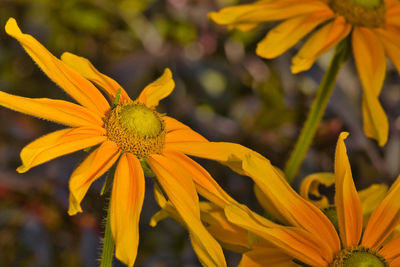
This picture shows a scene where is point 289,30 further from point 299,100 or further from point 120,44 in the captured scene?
point 120,44

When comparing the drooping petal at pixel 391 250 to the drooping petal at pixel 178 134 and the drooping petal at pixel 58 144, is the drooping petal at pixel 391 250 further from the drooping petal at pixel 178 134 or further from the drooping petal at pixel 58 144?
the drooping petal at pixel 58 144

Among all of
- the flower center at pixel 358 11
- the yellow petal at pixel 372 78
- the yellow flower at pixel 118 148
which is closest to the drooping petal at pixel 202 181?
the yellow flower at pixel 118 148

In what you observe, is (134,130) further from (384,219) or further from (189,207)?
(384,219)

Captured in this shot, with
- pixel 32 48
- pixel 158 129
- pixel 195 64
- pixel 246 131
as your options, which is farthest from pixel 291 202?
pixel 195 64

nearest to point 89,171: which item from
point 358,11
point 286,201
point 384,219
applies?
point 286,201

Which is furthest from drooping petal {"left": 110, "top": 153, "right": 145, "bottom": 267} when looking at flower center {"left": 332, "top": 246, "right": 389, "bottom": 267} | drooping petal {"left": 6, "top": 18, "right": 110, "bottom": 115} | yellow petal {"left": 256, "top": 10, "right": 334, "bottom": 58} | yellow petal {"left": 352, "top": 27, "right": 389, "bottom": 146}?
yellow petal {"left": 352, "top": 27, "right": 389, "bottom": 146}

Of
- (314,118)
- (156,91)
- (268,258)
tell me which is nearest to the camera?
(268,258)
